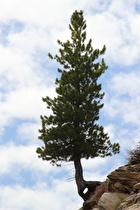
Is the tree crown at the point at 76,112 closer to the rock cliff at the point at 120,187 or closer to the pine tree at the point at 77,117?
the pine tree at the point at 77,117

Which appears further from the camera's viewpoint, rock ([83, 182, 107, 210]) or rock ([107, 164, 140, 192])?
rock ([83, 182, 107, 210])

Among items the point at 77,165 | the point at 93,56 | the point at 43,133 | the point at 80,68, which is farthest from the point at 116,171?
the point at 93,56

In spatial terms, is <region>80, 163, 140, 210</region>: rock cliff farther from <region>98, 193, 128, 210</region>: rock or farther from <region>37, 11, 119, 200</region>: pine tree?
<region>37, 11, 119, 200</region>: pine tree

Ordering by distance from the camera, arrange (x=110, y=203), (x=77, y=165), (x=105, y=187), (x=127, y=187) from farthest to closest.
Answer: (x=77, y=165) < (x=105, y=187) < (x=127, y=187) < (x=110, y=203)

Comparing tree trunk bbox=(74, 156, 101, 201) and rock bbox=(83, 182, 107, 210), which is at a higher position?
tree trunk bbox=(74, 156, 101, 201)

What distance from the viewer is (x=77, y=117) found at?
83.7 ft

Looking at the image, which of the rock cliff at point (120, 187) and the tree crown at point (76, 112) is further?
the tree crown at point (76, 112)

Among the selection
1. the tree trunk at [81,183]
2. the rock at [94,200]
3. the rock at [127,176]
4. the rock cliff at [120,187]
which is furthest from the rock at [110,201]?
the tree trunk at [81,183]

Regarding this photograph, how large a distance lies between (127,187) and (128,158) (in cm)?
318

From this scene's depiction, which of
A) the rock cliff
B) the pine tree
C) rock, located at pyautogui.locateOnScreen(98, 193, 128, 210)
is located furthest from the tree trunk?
rock, located at pyautogui.locateOnScreen(98, 193, 128, 210)

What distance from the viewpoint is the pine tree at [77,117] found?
2484 centimetres

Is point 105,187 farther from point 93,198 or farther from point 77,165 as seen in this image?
point 77,165

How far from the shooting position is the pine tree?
24.8 m

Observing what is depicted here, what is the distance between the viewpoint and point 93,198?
73.4ft
